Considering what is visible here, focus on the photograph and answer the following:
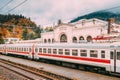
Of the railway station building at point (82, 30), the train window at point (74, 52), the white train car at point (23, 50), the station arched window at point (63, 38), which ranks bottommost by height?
the white train car at point (23, 50)

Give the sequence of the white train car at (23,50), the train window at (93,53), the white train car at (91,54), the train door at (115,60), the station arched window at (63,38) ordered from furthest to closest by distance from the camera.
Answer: the station arched window at (63,38)
the white train car at (23,50)
the train window at (93,53)
the white train car at (91,54)
the train door at (115,60)

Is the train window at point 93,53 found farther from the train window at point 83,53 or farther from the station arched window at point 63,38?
the station arched window at point 63,38

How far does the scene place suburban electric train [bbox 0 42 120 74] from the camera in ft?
63.2

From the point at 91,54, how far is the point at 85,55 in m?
1.03

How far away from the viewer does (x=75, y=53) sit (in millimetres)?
25156

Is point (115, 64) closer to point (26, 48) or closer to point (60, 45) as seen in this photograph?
point (60, 45)

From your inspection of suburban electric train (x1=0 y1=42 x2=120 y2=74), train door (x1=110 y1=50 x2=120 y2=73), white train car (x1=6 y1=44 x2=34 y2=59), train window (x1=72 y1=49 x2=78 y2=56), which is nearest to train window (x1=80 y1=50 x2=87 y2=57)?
suburban electric train (x1=0 y1=42 x2=120 y2=74)

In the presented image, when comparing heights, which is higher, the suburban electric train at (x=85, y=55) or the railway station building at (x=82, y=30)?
the railway station building at (x=82, y=30)

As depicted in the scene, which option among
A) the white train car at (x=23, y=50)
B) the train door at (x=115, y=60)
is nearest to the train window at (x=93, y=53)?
the train door at (x=115, y=60)

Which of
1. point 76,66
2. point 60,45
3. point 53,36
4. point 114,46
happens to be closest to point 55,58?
point 60,45

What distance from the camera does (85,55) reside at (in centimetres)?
2330

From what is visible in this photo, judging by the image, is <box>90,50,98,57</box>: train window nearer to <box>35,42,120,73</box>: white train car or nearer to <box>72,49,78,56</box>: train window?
<box>35,42,120,73</box>: white train car

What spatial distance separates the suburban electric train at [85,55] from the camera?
19278mm

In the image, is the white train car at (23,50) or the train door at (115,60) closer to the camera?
the train door at (115,60)
